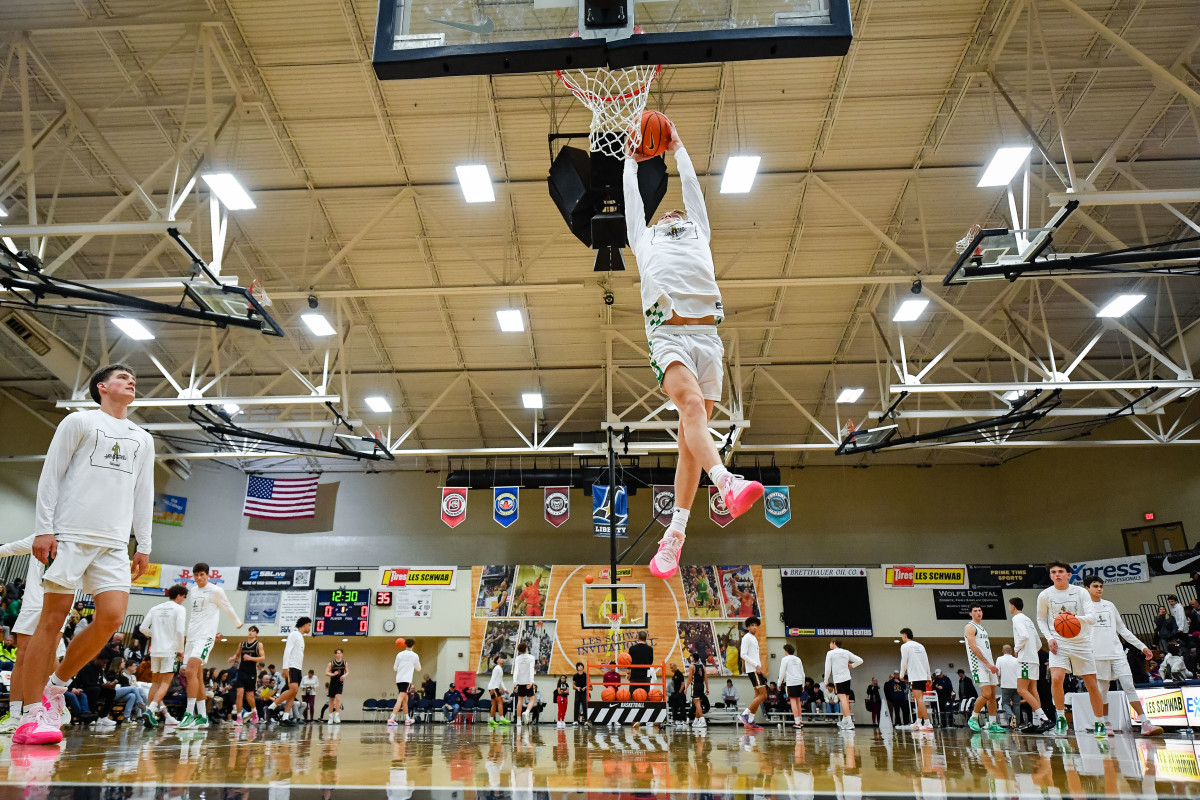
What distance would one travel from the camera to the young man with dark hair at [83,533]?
13.8 ft

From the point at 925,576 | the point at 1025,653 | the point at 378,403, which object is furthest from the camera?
the point at 925,576

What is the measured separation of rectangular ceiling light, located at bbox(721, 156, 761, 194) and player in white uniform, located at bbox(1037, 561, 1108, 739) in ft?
20.4

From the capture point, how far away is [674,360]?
161 inches

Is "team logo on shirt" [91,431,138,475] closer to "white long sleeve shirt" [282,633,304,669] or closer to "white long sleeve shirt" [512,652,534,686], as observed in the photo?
"white long sleeve shirt" [282,633,304,669]

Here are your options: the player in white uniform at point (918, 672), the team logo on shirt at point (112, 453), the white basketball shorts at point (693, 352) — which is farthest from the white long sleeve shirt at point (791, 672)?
the team logo on shirt at point (112, 453)

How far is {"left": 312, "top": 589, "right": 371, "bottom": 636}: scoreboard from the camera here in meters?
22.4

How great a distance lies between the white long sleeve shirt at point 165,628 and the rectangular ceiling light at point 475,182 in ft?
21.9

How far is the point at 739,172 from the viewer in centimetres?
1109

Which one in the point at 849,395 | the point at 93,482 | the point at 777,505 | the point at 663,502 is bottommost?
the point at 93,482

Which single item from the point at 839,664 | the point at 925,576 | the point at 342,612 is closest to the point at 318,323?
the point at 342,612

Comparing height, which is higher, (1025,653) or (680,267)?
(680,267)

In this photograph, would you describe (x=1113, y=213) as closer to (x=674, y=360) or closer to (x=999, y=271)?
(x=999, y=271)

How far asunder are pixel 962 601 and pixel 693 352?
21548mm

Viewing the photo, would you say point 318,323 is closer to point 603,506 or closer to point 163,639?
point 163,639
